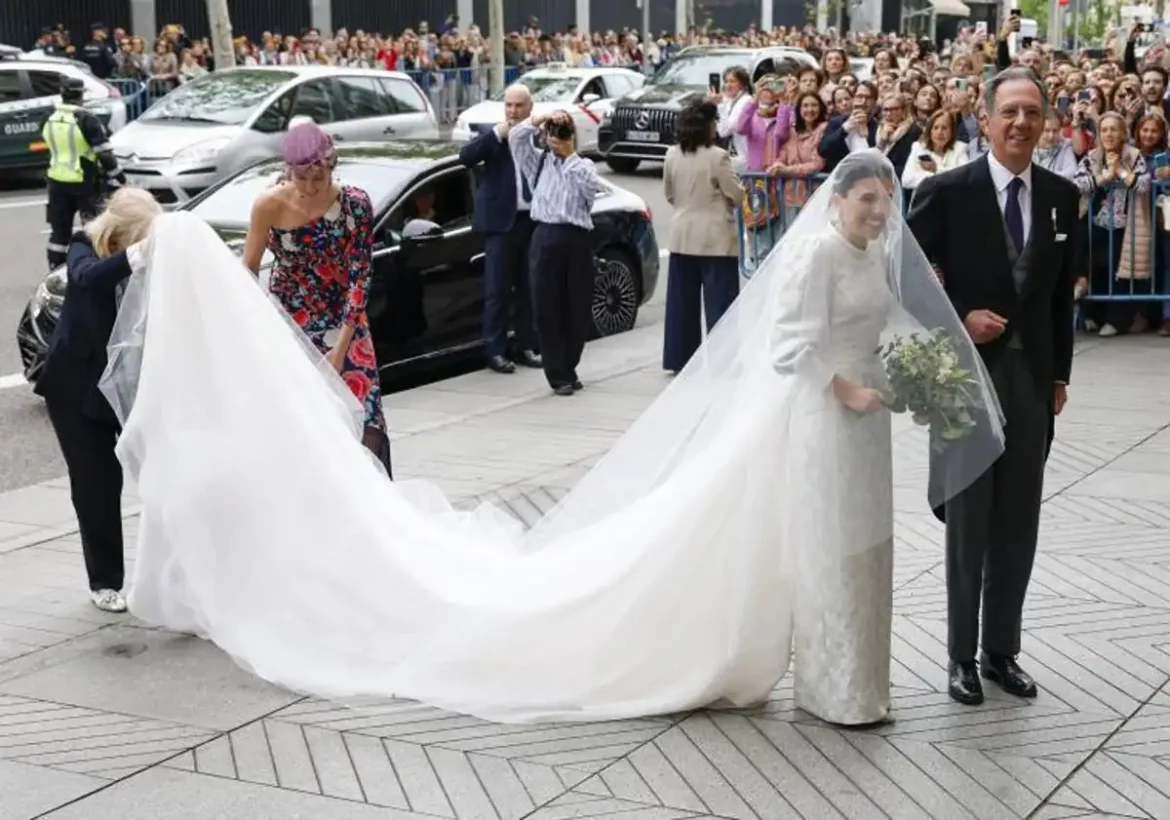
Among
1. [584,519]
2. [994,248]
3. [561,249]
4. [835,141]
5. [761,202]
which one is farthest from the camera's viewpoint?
[761,202]

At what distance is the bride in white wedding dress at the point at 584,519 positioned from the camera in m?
5.44

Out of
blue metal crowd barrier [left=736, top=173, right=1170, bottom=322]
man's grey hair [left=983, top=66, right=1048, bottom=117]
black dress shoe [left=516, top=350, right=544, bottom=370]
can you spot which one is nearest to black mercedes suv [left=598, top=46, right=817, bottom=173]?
blue metal crowd barrier [left=736, top=173, right=1170, bottom=322]

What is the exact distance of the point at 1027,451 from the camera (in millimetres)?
5727

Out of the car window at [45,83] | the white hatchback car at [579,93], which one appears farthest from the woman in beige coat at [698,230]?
the white hatchback car at [579,93]

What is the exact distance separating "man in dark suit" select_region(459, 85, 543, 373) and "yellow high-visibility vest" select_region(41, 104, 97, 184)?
4.69m

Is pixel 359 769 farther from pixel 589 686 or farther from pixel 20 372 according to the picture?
pixel 20 372

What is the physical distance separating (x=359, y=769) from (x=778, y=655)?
4.42 feet

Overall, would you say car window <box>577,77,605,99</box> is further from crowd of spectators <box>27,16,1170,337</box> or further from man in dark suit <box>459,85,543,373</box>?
man in dark suit <box>459,85,543,373</box>

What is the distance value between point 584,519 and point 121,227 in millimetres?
2155

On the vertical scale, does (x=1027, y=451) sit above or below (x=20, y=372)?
above

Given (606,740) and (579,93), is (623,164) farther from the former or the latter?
(606,740)

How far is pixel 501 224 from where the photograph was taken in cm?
1171

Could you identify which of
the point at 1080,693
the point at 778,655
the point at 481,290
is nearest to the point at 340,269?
the point at 778,655

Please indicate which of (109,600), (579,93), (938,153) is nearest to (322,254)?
(109,600)
